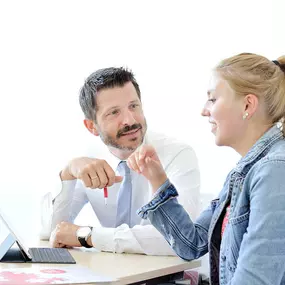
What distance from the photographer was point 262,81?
151cm

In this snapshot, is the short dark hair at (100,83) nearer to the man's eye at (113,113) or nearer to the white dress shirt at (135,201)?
the man's eye at (113,113)

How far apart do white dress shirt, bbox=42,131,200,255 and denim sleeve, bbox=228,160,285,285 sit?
0.52m

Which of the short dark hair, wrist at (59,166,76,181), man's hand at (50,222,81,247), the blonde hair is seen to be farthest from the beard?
the blonde hair

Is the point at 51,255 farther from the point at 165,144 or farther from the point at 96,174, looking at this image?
the point at 165,144

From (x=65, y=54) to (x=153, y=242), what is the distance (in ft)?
4.54

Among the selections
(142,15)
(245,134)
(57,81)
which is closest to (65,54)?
(57,81)

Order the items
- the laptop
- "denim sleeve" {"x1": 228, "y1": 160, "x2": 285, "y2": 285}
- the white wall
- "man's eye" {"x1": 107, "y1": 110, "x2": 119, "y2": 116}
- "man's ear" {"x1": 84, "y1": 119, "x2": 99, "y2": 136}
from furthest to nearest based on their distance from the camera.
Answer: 1. the white wall
2. "man's ear" {"x1": 84, "y1": 119, "x2": 99, "y2": 136}
3. "man's eye" {"x1": 107, "y1": 110, "x2": 119, "y2": 116}
4. the laptop
5. "denim sleeve" {"x1": 228, "y1": 160, "x2": 285, "y2": 285}

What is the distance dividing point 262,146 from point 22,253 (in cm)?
70

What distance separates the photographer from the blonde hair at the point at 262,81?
1.50 m

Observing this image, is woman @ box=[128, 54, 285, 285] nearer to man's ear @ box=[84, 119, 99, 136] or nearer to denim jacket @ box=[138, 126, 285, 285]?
denim jacket @ box=[138, 126, 285, 285]

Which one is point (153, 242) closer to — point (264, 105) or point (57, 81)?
point (264, 105)

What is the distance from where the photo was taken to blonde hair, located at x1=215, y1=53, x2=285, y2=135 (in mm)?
1503

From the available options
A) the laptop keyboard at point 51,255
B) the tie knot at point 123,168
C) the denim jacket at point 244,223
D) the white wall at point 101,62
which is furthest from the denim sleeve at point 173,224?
the white wall at point 101,62

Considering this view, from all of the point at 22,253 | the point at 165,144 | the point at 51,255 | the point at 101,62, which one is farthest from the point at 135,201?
the point at 101,62
